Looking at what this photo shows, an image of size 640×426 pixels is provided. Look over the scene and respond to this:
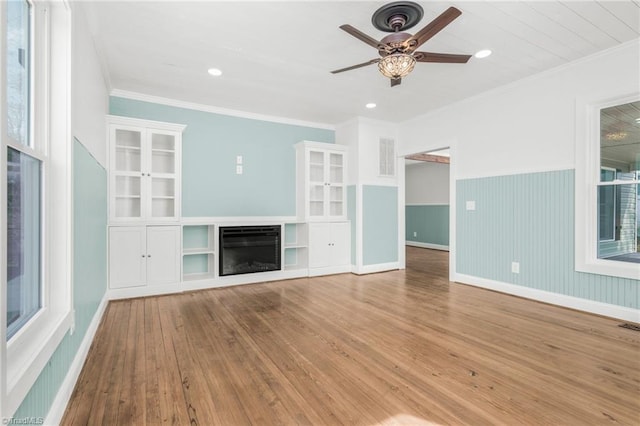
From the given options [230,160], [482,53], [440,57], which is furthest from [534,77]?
[230,160]

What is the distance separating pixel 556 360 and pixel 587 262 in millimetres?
1603

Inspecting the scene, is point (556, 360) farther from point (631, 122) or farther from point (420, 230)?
point (420, 230)

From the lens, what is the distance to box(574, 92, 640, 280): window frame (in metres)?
3.21

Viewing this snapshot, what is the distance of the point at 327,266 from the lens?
17.0 ft

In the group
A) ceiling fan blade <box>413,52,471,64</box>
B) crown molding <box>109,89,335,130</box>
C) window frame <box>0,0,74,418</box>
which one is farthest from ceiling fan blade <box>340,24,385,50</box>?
crown molding <box>109,89,335,130</box>

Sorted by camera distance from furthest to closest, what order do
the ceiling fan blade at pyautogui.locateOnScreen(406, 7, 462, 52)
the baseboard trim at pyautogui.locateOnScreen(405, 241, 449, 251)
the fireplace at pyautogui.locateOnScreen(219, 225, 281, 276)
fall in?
the baseboard trim at pyautogui.locateOnScreen(405, 241, 449, 251)
the fireplace at pyautogui.locateOnScreen(219, 225, 281, 276)
the ceiling fan blade at pyautogui.locateOnScreen(406, 7, 462, 52)

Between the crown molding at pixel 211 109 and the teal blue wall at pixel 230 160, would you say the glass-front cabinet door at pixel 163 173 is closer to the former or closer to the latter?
the teal blue wall at pixel 230 160

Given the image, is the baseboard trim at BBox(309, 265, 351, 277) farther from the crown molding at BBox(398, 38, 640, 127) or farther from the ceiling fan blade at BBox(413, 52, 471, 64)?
the ceiling fan blade at BBox(413, 52, 471, 64)

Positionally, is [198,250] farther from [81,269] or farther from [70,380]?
[70,380]

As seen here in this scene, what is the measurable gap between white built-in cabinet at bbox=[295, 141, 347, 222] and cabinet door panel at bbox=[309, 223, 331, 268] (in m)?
0.15

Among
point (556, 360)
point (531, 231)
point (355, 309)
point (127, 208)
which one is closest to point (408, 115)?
point (531, 231)

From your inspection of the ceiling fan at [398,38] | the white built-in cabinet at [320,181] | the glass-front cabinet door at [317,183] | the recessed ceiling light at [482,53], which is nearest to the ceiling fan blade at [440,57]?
the ceiling fan at [398,38]

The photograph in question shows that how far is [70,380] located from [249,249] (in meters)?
2.81

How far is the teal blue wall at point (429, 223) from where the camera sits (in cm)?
850
